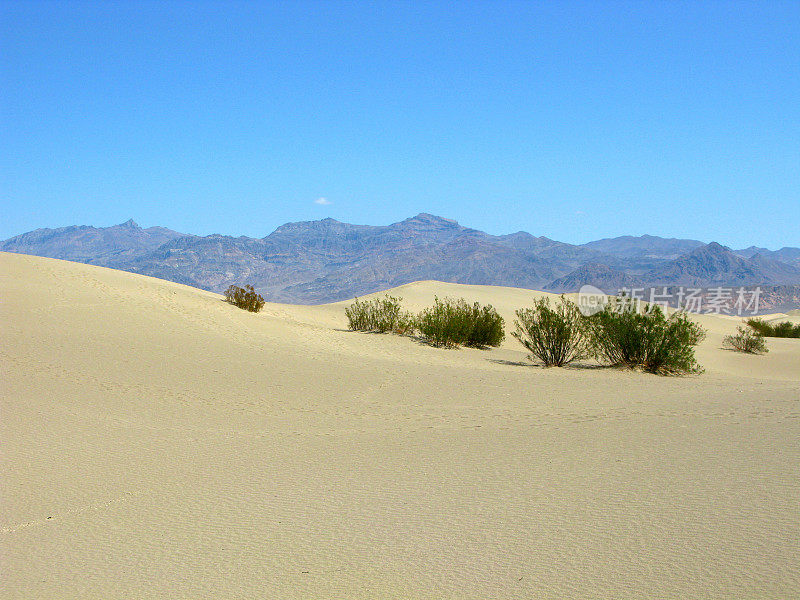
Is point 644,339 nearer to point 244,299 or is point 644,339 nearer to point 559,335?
point 559,335

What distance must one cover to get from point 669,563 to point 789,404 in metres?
6.16

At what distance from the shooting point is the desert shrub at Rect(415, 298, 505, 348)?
60.5ft

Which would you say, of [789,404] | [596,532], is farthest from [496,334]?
[596,532]

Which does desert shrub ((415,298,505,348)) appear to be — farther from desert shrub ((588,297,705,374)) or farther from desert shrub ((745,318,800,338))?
desert shrub ((745,318,800,338))

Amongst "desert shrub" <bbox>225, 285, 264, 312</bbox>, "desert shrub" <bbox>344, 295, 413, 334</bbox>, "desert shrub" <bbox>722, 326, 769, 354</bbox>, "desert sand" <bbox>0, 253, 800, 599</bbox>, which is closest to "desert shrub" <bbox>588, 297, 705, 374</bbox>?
"desert sand" <bbox>0, 253, 800, 599</bbox>

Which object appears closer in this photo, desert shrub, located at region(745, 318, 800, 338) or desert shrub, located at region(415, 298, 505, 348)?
desert shrub, located at region(415, 298, 505, 348)

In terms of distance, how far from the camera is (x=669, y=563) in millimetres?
3451

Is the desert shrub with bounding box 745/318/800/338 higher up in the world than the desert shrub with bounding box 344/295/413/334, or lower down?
higher up

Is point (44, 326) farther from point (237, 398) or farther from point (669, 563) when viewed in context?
point (669, 563)

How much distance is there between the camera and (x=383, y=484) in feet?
17.2

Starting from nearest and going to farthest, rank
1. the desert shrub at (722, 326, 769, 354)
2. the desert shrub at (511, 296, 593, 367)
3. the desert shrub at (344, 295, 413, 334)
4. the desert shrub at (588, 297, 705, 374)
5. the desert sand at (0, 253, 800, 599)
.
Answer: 1. the desert sand at (0, 253, 800, 599)
2. the desert shrub at (588, 297, 705, 374)
3. the desert shrub at (511, 296, 593, 367)
4. the desert shrub at (344, 295, 413, 334)
5. the desert shrub at (722, 326, 769, 354)

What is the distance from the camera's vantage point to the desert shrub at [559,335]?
15.5 meters

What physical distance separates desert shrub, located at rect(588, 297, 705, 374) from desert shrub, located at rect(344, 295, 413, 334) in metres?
7.16

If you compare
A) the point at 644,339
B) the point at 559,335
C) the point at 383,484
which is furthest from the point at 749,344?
the point at 383,484
